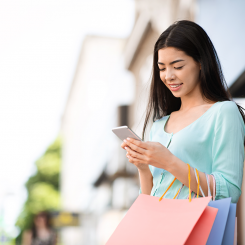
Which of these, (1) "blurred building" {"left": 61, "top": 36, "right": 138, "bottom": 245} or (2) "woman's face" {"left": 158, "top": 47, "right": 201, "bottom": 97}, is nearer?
(2) "woman's face" {"left": 158, "top": 47, "right": 201, "bottom": 97}

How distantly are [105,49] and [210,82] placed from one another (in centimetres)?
2442

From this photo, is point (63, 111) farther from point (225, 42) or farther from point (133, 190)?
point (225, 42)

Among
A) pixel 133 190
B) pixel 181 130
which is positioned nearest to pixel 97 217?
pixel 133 190

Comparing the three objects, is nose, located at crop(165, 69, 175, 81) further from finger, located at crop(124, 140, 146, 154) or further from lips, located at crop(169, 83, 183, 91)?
finger, located at crop(124, 140, 146, 154)

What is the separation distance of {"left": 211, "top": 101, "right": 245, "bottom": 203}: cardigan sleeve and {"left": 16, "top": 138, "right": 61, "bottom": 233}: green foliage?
36.9 m

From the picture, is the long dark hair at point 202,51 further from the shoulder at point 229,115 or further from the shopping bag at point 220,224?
the shopping bag at point 220,224

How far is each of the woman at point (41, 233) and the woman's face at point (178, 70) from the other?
8559 mm

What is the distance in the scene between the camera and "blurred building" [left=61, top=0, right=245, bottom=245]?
399cm

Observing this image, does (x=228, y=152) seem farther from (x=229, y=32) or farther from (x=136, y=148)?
(x=229, y=32)

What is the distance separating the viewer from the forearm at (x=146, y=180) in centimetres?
181

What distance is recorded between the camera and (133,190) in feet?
38.3

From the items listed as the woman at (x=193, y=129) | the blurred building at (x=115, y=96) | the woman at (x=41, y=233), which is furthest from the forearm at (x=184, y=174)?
the woman at (x=41, y=233)

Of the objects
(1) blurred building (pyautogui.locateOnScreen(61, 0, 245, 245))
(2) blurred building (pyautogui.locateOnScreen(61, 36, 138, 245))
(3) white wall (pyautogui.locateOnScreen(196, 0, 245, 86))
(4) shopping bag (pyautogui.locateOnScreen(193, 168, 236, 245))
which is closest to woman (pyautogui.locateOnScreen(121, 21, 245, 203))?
(4) shopping bag (pyautogui.locateOnScreen(193, 168, 236, 245))

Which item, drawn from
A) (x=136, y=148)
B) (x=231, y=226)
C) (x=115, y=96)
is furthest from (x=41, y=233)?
(x=231, y=226)
